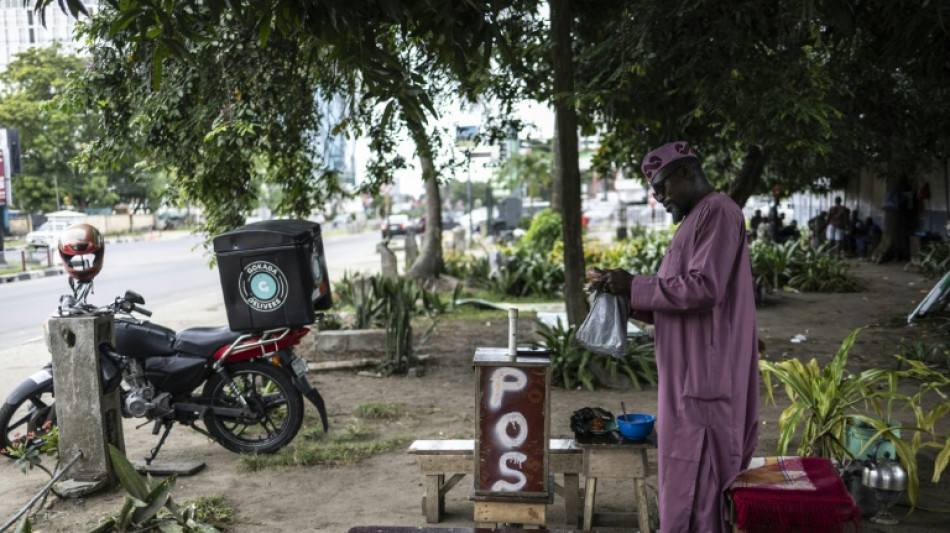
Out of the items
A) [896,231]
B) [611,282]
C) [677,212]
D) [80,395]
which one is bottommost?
[896,231]

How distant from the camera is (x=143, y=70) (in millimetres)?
7891

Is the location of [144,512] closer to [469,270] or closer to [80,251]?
[80,251]

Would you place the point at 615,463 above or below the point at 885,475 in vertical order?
above

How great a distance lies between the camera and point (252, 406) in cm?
618

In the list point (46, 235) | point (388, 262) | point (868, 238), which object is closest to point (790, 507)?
point (388, 262)

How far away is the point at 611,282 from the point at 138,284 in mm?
18411

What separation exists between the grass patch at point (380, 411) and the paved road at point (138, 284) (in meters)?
2.85

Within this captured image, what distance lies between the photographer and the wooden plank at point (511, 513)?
4.36 m

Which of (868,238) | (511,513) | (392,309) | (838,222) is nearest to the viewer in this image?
(511,513)

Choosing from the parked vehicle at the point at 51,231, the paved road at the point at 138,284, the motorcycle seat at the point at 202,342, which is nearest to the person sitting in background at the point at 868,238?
the paved road at the point at 138,284

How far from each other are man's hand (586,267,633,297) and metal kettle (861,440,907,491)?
1.83 m

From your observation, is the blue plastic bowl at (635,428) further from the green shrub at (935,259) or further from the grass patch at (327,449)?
the green shrub at (935,259)

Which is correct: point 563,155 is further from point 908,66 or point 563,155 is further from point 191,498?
point 191,498

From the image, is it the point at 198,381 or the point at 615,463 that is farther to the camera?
the point at 198,381
